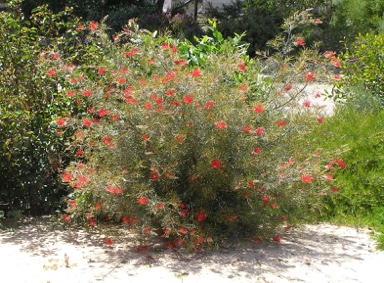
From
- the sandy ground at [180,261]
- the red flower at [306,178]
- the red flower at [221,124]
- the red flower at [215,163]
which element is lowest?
the sandy ground at [180,261]

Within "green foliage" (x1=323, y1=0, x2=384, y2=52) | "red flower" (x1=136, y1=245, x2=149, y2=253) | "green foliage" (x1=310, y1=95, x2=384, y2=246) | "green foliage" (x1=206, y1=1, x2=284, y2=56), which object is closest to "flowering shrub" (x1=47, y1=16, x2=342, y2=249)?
"red flower" (x1=136, y1=245, x2=149, y2=253)

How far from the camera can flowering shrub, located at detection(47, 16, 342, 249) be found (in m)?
4.38

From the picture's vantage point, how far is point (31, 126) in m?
5.45

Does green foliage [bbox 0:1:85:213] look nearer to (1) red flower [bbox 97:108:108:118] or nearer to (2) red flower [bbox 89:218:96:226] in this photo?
(2) red flower [bbox 89:218:96:226]

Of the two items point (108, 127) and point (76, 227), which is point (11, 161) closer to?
point (76, 227)

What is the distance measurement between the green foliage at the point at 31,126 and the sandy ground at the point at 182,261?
1.66ft

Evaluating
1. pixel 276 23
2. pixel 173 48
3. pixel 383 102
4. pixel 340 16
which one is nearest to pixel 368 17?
pixel 340 16

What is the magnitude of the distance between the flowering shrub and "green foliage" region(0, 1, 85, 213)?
69 centimetres

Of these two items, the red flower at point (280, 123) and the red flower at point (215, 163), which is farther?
the red flower at point (280, 123)

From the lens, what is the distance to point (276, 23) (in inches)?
662

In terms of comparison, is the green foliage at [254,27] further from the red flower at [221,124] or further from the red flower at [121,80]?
the red flower at [221,124]

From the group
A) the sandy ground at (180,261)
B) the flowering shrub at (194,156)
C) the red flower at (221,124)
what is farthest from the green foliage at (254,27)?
the red flower at (221,124)

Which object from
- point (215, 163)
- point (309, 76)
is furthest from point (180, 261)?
point (309, 76)

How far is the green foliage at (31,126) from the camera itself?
213 inches
